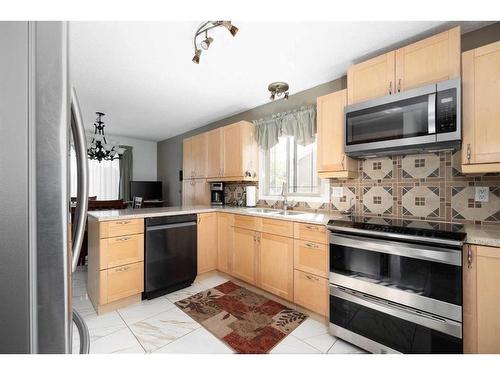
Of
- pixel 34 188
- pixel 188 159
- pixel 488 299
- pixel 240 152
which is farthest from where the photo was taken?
pixel 188 159

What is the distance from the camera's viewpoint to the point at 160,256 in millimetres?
2441

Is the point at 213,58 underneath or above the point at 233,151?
above

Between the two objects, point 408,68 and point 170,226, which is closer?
point 408,68

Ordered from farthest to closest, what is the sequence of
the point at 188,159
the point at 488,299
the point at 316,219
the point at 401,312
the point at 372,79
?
the point at 188,159 < the point at 316,219 < the point at 372,79 < the point at 401,312 < the point at 488,299

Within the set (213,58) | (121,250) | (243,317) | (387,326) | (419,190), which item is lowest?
(243,317)

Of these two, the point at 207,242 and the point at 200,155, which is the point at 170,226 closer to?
the point at 207,242

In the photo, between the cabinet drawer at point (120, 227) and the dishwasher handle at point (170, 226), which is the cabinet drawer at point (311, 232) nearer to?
the dishwasher handle at point (170, 226)

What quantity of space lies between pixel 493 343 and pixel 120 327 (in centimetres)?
257

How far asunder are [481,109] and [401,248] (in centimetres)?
107

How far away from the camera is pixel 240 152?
330cm

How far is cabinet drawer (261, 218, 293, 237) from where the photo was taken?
2.24 meters

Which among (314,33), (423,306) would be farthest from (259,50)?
(423,306)

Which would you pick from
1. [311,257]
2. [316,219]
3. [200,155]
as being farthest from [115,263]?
[200,155]
